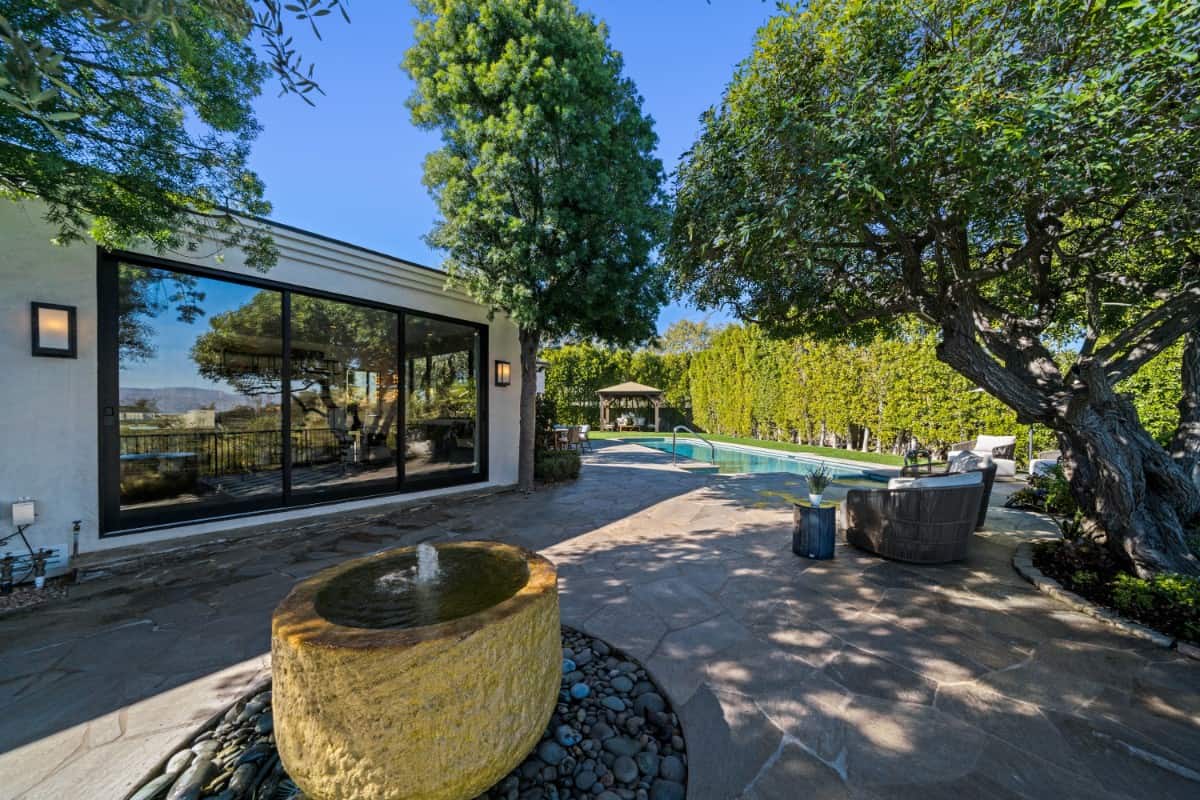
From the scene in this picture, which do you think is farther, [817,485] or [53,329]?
[817,485]

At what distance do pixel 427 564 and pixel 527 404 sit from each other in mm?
5235

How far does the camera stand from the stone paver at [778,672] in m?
1.88

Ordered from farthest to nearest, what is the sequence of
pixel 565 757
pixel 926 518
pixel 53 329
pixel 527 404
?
pixel 527 404, pixel 926 518, pixel 53 329, pixel 565 757

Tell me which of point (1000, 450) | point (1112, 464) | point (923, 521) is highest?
point (1112, 464)

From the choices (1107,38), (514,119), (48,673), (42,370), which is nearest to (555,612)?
(48,673)

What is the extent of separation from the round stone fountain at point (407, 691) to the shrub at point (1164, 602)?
13.7ft

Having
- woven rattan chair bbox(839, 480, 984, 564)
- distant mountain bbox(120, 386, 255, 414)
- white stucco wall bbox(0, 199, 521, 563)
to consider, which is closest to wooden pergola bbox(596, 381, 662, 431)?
distant mountain bbox(120, 386, 255, 414)

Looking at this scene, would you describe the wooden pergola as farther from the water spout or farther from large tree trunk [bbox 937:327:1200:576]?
the water spout

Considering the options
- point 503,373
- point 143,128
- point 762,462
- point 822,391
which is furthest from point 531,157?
point 822,391

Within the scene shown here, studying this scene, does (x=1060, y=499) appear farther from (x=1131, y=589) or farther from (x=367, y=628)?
(x=367, y=628)

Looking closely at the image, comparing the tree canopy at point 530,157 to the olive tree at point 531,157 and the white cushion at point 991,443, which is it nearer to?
the olive tree at point 531,157

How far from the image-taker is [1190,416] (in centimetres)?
421

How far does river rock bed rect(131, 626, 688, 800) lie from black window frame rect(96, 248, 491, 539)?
357 centimetres

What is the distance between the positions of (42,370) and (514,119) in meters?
5.51
